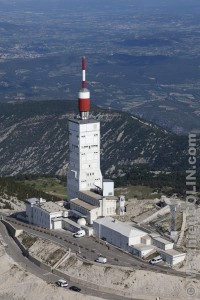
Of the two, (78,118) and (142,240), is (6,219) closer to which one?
(78,118)

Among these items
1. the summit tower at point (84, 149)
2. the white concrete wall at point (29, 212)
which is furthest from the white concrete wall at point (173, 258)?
the white concrete wall at point (29, 212)

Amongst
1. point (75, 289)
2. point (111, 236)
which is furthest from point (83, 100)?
point (75, 289)

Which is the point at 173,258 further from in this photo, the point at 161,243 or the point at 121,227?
the point at 121,227

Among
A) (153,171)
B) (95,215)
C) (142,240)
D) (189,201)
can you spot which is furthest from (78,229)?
(153,171)

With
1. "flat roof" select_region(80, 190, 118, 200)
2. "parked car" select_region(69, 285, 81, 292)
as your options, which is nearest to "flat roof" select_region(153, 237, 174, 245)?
"parked car" select_region(69, 285, 81, 292)

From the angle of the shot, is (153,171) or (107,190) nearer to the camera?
(107,190)

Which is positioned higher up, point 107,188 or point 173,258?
point 107,188
